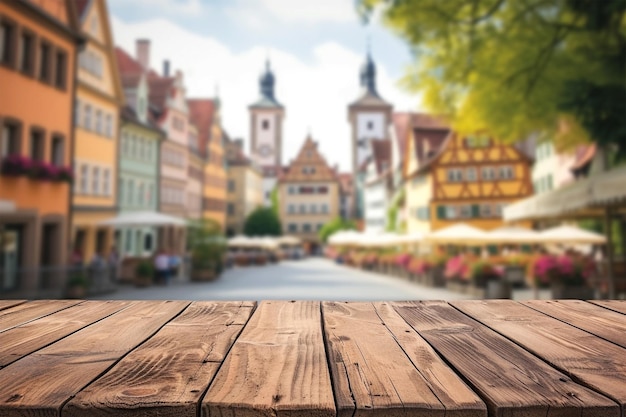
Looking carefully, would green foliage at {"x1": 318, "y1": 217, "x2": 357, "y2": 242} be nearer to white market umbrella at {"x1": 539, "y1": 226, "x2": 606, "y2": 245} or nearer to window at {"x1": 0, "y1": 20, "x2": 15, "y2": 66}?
white market umbrella at {"x1": 539, "y1": 226, "x2": 606, "y2": 245}

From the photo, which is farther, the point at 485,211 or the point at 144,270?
the point at 485,211

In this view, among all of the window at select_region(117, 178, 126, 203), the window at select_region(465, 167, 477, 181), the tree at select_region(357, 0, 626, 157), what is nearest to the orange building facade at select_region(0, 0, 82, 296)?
the window at select_region(117, 178, 126, 203)

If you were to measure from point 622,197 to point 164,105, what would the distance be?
34689 millimetres

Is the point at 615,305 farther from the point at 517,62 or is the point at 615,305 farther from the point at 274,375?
the point at 517,62

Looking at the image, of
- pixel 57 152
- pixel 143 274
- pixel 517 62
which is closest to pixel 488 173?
pixel 143 274

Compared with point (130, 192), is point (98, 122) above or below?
above

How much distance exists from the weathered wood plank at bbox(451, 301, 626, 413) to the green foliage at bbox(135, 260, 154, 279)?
75.8 feet

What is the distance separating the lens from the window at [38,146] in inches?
823

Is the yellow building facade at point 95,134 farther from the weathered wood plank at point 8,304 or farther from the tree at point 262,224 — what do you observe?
the tree at point 262,224

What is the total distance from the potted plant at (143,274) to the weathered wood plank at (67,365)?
75.2ft

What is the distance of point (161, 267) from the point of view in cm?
2472

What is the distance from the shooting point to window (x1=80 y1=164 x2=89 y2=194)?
26.7 m

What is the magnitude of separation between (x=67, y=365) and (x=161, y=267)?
24.0m

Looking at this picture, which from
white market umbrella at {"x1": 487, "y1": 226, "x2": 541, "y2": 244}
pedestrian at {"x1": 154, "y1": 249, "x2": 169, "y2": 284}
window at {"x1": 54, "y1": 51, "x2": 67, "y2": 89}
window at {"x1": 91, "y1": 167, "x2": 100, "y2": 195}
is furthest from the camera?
window at {"x1": 91, "y1": 167, "x2": 100, "y2": 195}
